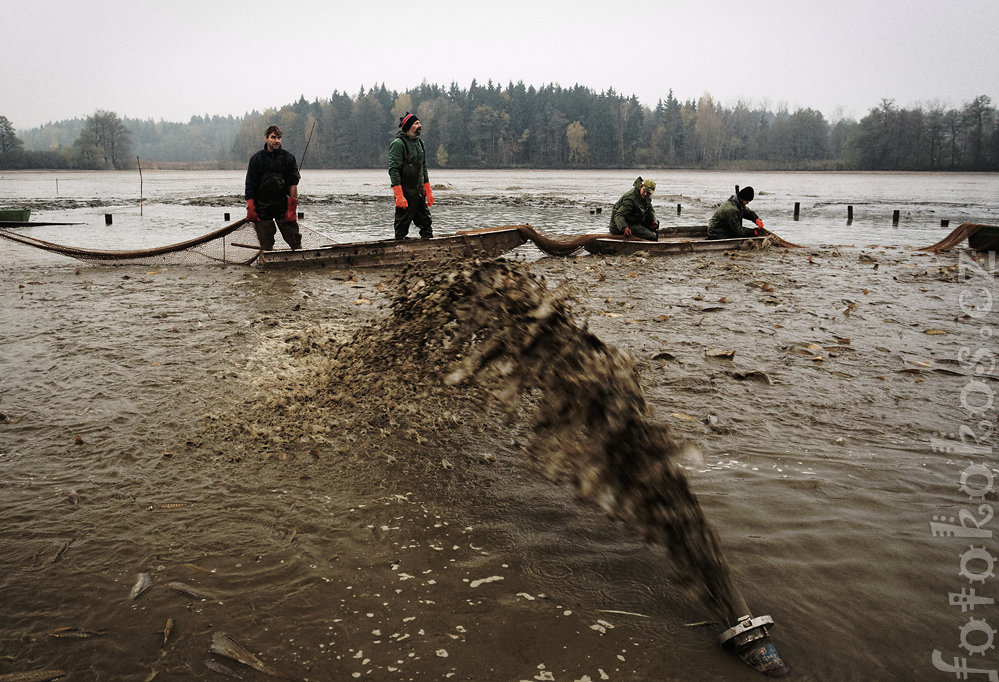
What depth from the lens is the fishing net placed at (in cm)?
1134

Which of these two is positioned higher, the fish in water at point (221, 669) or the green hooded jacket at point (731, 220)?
the green hooded jacket at point (731, 220)

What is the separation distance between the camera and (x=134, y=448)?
406 centimetres

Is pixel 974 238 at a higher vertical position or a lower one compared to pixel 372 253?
higher

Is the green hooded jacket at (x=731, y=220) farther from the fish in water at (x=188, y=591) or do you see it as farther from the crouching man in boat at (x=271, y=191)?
the fish in water at (x=188, y=591)

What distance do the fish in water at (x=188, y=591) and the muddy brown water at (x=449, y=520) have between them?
0.9 inches

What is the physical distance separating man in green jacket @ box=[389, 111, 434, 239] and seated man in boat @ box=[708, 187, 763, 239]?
7.48 m

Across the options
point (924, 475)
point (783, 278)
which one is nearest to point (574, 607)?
point (924, 475)

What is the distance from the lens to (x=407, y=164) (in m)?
10.7

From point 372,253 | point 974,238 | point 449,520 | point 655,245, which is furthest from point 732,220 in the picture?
point 449,520

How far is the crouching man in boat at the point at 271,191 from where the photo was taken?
416 inches

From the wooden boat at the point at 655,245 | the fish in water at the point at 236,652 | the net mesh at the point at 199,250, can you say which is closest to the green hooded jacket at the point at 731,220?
the wooden boat at the point at 655,245

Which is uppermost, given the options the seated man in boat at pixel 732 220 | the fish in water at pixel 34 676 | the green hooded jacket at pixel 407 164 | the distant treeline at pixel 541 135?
the distant treeline at pixel 541 135

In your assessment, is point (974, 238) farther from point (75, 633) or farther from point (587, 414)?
point (75, 633)

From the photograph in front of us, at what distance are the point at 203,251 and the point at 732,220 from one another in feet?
38.5
